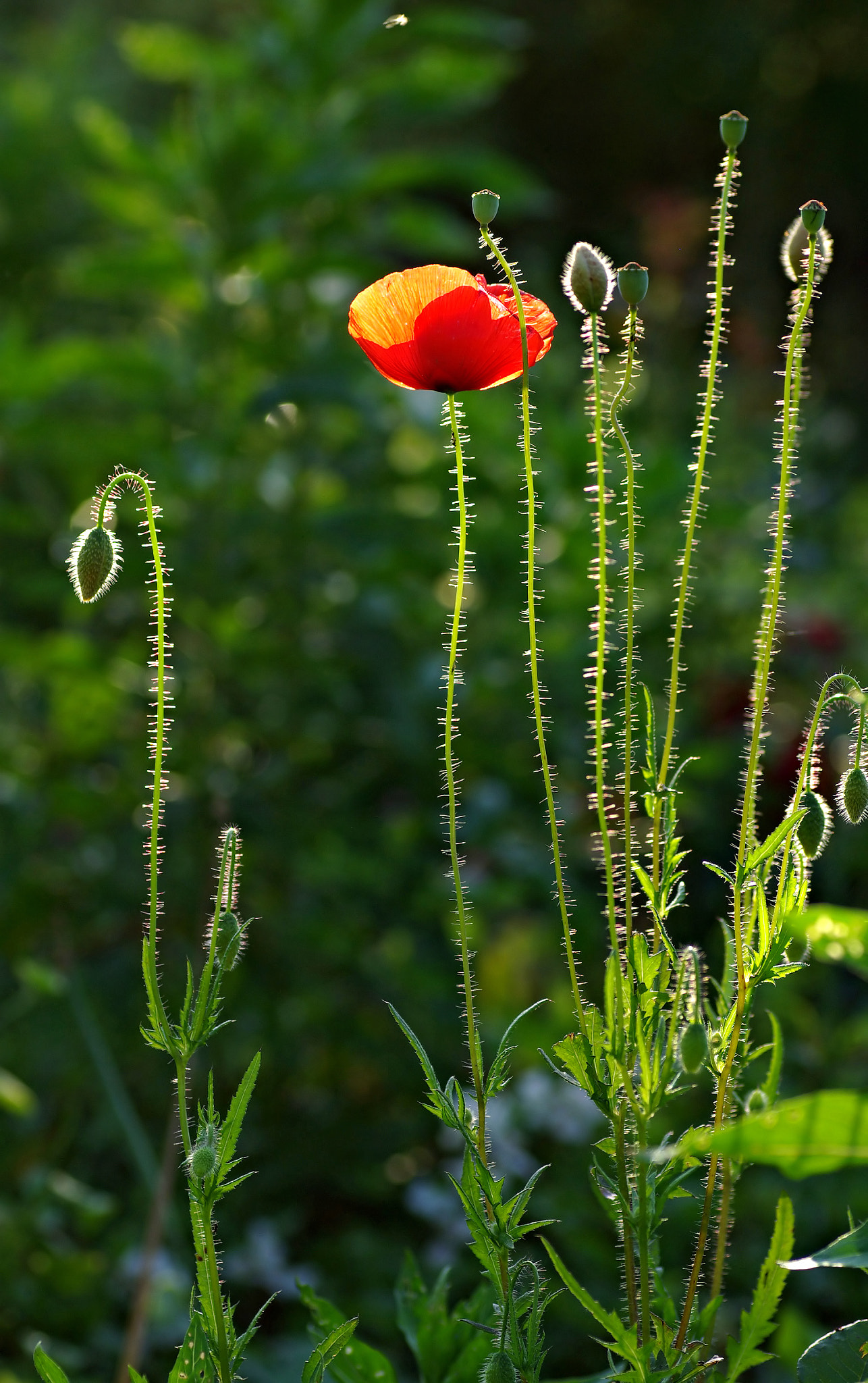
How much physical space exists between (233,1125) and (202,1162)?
0.02m

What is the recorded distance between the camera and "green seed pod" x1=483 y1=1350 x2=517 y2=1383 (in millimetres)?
490

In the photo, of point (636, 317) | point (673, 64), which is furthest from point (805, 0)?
point (636, 317)

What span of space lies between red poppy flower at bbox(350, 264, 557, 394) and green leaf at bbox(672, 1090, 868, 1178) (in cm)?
31

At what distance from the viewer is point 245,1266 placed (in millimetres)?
1469

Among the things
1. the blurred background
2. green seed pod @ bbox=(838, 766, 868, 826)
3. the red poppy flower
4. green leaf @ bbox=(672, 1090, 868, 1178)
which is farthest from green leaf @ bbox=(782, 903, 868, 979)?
the blurred background

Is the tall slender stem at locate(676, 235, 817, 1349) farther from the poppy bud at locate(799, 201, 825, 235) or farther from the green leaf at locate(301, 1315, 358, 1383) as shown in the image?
the green leaf at locate(301, 1315, 358, 1383)

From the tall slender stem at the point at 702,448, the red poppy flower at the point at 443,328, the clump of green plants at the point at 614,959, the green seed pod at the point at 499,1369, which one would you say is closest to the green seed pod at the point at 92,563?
the clump of green plants at the point at 614,959

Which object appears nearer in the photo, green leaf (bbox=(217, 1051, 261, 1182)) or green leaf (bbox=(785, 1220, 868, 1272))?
green leaf (bbox=(785, 1220, 868, 1272))

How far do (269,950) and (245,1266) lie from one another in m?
0.37

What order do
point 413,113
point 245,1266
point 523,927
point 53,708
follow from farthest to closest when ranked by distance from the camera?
point 523,927, point 413,113, point 53,708, point 245,1266

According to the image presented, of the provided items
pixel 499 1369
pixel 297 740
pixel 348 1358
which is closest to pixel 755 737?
pixel 499 1369

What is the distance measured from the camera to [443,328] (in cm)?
53

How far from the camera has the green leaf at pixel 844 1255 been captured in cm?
39

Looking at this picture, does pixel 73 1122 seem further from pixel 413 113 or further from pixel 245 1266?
pixel 413 113
